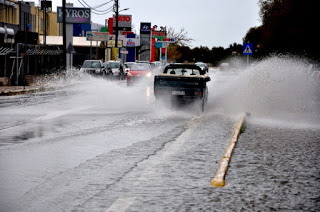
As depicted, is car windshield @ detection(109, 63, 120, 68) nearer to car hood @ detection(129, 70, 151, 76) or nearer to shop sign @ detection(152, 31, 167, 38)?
car hood @ detection(129, 70, 151, 76)

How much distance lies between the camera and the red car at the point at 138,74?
→ 38.2 m

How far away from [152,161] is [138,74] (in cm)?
2990

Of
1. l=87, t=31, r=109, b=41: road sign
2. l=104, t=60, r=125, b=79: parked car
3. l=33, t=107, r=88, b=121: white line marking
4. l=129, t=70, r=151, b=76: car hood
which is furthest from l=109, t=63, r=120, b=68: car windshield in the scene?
l=33, t=107, r=88, b=121: white line marking

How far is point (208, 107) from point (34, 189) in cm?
1435

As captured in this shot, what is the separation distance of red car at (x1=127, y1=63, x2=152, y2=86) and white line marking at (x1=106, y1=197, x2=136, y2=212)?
102 feet

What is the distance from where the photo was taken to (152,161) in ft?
30.6

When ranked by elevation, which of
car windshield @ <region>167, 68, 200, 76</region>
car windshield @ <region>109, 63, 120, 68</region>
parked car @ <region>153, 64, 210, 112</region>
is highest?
car windshield @ <region>167, 68, 200, 76</region>

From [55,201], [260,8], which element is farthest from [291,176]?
[260,8]

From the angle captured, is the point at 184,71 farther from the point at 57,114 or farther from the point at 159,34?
the point at 159,34

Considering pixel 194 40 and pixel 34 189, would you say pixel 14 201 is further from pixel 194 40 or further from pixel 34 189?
pixel 194 40

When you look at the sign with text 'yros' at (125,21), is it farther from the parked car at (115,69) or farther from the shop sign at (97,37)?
the parked car at (115,69)

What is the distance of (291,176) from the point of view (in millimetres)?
8281

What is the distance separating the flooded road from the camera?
6668 mm

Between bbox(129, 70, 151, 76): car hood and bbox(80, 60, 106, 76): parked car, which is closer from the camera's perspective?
bbox(129, 70, 151, 76): car hood
